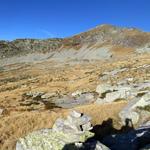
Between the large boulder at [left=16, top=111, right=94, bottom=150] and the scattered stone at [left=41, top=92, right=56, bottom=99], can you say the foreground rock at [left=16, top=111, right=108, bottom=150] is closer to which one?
the large boulder at [left=16, top=111, right=94, bottom=150]

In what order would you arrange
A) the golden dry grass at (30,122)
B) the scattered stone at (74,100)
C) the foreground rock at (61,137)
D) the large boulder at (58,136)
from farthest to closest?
the scattered stone at (74,100) < the golden dry grass at (30,122) < the large boulder at (58,136) < the foreground rock at (61,137)

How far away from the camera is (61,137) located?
20.4 meters

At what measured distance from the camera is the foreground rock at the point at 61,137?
1967 cm

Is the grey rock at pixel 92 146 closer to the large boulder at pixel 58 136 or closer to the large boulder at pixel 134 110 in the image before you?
the large boulder at pixel 58 136

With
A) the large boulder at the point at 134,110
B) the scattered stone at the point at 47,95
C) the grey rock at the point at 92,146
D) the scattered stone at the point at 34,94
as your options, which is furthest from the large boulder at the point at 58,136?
the scattered stone at the point at 34,94

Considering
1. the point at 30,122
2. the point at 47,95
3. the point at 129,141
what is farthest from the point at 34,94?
the point at 129,141

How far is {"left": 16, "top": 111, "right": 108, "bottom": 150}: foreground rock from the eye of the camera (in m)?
19.7

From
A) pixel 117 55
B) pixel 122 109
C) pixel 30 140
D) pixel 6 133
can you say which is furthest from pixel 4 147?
pixel 117 55

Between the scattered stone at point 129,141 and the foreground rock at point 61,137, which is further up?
the foreground rock at point 61,137

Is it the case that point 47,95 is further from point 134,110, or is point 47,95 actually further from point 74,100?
point 134,110

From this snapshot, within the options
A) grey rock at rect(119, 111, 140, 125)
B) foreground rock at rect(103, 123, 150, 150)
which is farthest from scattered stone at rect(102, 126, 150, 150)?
grey rock at rect(119, 111, 140, 125)

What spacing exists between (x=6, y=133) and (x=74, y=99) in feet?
97.7

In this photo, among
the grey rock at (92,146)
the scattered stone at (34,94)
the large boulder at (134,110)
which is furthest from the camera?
the scattered stone at (34,94)

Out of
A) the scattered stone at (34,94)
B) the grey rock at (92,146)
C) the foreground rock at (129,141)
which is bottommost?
the scattered stone at (34,94)
